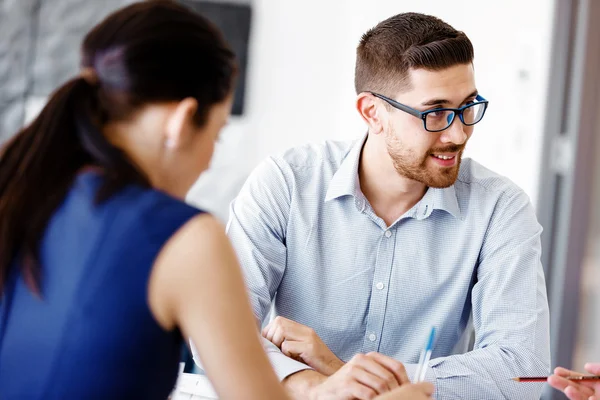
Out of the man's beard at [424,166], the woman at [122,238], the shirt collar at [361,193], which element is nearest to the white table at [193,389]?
the woman at [122,238]

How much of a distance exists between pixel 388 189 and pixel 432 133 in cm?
18

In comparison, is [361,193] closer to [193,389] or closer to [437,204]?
[437,204]

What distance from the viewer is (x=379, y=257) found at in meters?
1.72

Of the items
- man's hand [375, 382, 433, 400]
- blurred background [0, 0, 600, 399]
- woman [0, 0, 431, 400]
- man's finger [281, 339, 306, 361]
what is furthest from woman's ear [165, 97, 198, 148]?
blurred background [0, 0, 600, 399]

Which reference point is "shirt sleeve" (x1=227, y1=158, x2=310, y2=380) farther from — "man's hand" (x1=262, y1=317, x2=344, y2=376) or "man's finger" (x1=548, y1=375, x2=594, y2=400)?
"man's finger" (x1=548, y1=375, x2=594, y2=400)

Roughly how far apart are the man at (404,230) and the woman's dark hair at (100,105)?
28.3 inches

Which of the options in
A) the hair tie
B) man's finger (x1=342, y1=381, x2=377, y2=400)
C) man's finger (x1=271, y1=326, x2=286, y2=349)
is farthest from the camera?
man's finger (x1=271, y1=326, x2=286, y2=349)

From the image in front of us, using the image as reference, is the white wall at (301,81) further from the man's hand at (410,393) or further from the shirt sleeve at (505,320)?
the man's hand at (410,393)

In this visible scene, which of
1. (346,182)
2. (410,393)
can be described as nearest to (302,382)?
(410,393)

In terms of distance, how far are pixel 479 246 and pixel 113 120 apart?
3.20ft

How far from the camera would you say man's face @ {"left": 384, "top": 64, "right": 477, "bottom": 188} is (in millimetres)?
1676

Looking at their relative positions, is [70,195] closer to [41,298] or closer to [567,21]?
[41,298]

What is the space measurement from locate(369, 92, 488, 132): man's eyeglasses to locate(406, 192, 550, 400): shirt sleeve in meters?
0.21

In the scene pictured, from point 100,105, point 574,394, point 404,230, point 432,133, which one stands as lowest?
point 574,394
